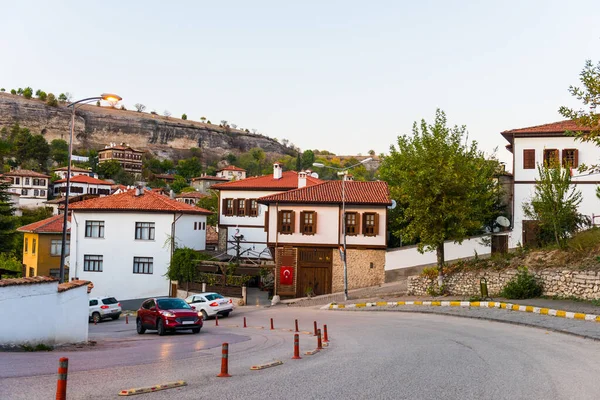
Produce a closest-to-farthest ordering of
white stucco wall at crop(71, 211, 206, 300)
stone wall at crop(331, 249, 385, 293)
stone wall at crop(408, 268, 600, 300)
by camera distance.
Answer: stone wall at crop(408, 268, 600, 300) < stone wall at crop(331, 249, 385, 293) < white stucco wall at crop(71, 211, 206, 300)

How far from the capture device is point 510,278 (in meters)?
28.3

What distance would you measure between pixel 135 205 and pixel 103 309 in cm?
1271

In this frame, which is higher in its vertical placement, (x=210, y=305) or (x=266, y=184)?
(x=266, y=184)

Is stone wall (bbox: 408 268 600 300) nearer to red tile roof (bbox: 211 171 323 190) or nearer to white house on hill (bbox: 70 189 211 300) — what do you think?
white house on hill (bbox: 70 189 211 300)

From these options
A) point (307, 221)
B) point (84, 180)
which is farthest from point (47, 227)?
point (84, 180)

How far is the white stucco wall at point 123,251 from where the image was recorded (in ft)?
148

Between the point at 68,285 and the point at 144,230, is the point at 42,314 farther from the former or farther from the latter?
the point at 144,230

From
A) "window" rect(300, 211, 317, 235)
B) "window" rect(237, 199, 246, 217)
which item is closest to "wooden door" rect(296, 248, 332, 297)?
"window" rect(300, 211, 317, 235)

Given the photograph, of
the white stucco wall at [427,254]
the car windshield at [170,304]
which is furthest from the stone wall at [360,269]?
the car windshield at [170,304]

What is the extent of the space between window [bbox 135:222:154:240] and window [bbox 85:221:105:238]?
2948 mm

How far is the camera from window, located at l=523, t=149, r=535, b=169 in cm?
3925

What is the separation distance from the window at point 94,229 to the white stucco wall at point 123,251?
0.31 metres

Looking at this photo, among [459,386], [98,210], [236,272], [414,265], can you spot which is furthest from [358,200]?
[459,386]

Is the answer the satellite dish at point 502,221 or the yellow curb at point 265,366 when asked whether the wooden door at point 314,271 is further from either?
the yellow curb at point 265,366
